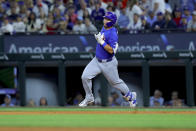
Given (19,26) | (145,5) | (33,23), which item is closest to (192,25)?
(145,5)

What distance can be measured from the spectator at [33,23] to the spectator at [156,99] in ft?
14.1

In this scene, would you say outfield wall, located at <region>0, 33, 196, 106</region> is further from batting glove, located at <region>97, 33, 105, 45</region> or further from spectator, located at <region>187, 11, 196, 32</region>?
batting glove, located at <region>97, 33, 105, 45</region>

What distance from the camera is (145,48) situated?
14945 mm

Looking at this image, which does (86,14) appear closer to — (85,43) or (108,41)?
(85,43)

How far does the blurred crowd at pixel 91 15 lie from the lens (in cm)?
1527

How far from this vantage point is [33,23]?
16.6 meters

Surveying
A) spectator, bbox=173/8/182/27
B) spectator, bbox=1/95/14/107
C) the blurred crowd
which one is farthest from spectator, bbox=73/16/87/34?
spectator, bbox=1/95/14/107

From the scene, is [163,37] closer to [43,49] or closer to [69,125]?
[43,49]

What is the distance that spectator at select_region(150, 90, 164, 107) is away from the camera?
14.3 metres

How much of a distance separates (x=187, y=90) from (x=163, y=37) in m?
1.70

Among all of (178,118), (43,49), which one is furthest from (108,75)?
(43,49)

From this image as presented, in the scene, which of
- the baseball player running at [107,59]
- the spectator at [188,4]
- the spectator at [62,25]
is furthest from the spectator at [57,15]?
the baseball player running at [107,59]

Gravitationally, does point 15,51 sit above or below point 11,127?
above

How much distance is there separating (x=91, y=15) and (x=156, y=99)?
3.47 m
